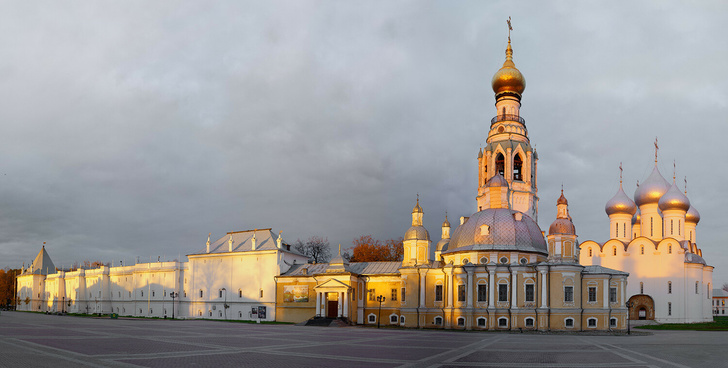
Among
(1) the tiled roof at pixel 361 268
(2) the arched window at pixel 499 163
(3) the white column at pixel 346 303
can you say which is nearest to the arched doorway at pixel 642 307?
(2) the arched window at pixel 499 163

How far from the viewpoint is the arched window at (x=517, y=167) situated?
67375 millimetres

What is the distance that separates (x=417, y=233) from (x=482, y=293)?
9175 millimetres

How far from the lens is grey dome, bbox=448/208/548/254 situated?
5400 cm

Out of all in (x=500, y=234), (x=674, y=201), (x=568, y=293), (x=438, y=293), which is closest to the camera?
(x=568, y=293)

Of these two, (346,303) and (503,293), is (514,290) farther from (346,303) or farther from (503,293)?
(346,303)

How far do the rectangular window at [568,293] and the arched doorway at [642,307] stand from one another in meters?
19.3

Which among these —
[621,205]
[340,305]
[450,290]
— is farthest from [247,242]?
[621,205]

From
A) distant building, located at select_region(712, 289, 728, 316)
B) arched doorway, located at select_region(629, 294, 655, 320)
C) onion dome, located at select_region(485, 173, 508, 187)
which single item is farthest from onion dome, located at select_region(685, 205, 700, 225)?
distant building, located at select_region(712, 289, 728, 316)

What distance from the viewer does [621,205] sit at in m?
70.8

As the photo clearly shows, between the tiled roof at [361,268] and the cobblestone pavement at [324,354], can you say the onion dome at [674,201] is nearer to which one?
the tiled roof at [361,268]

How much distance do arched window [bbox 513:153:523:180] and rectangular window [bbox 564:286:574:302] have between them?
20072 millimetres

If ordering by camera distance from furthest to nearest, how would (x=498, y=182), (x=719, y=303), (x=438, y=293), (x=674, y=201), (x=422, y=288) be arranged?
(x=719, y=303), (x=674, y=201), (x=498, y=182), (x=422, y=288), (x=438, y=293)

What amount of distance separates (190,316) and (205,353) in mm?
49987

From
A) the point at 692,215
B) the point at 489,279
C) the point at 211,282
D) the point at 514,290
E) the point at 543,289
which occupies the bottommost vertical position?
the point at 211,282
